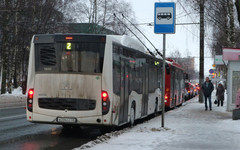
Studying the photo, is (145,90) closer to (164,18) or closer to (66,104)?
(164,18)

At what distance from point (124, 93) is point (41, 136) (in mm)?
2654

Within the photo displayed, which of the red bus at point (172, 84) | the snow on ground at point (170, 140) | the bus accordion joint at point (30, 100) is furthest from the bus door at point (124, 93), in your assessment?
the red bus at point (172, 84)

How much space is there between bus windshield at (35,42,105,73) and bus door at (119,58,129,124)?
4.43 ft

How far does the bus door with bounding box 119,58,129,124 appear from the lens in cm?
1192

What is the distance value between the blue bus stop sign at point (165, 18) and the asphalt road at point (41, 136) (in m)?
3.50

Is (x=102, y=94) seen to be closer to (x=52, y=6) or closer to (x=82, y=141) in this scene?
(x=82, y=141)

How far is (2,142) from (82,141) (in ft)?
6.23

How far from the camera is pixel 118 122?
11.5 meters

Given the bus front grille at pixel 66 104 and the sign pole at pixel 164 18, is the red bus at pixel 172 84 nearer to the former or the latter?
the sign pole at pixel 164 18

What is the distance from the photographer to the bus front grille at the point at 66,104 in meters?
10.8

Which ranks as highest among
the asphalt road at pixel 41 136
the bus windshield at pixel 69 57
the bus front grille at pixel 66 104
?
the bus windshield at pixel 69 57

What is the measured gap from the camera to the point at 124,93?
12.2 metres

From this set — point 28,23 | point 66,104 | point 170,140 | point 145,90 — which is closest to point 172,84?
point 145,90

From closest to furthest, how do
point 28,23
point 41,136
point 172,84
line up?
point 41,136 < point 172,84 < point 28,23
